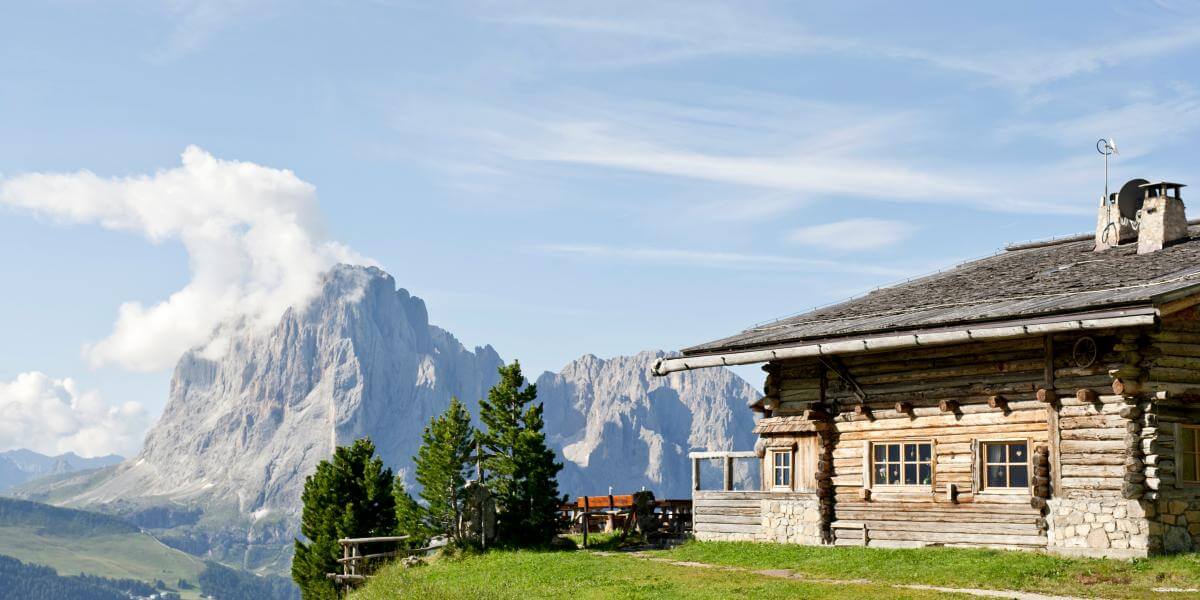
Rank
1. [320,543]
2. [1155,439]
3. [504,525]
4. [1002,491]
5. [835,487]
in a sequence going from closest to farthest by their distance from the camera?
[1155,439]
[1002,491]
[835,487]
[504,525]
[320,543]

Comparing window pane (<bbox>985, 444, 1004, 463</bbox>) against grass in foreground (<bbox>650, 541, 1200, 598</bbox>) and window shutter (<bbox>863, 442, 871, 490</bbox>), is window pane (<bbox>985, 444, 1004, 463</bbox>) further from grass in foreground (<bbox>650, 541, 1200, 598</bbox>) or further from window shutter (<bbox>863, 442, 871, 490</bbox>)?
window shutter (<bbox>863, 442, 871, 490</bbox>)

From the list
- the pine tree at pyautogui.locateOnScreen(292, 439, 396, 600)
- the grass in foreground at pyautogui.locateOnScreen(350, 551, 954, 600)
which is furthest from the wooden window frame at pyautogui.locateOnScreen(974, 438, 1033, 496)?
the pine tree at pyautogui.locateOnScreen(292, 439, 396, 600)

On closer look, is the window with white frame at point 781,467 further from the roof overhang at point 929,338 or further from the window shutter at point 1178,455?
the window shutter at point 1178,455

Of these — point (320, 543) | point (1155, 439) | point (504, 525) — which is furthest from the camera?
point (320, 543)

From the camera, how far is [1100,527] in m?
24.1

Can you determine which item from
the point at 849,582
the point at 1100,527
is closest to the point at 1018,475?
the point at 1100,527

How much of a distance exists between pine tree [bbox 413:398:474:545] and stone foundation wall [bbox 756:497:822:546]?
7839 millimetres

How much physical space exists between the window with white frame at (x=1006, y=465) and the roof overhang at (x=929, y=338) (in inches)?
95.6

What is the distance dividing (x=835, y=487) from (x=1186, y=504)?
26.5 ft

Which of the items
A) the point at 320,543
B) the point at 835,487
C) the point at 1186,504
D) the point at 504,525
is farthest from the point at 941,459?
the point at 320,543

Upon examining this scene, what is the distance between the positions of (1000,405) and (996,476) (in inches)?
65.8

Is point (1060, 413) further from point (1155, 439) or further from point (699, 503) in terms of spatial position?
point (699, 503)

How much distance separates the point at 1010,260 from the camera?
1341 inches

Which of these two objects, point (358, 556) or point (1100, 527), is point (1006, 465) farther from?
point (358, 556)
